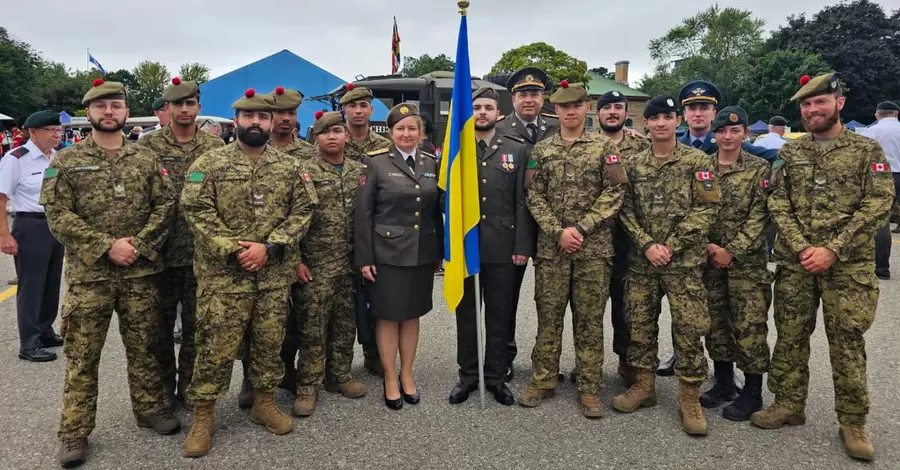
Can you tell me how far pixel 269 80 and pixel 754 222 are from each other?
19033mm

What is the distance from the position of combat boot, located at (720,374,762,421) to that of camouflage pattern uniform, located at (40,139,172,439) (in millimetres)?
3529

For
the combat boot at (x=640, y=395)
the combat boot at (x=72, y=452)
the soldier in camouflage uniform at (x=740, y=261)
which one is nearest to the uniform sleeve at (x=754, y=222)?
the soldier in camouflage uniform at (x=740, y=261)

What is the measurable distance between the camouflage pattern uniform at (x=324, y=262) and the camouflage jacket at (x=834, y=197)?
2662 millimetres

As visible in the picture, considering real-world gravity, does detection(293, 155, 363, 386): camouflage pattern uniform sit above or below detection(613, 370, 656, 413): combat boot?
above

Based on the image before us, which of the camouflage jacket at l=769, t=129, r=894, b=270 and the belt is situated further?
the belt

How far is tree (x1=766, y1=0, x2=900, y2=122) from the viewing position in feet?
121

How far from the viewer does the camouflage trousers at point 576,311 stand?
358cm

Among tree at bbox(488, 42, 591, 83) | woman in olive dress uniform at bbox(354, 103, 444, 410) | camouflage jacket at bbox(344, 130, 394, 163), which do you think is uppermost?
tree at bbox(488, 42, 591, 83)

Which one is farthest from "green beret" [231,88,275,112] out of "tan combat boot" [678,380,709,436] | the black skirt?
"tan combat boot" [678,380,709,436]

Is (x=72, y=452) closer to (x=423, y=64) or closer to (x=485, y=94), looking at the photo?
(x=485, y=94)

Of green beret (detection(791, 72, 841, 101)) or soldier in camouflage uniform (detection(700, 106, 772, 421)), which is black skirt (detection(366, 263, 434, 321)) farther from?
green beret (detection(791, 72, 841, 101))

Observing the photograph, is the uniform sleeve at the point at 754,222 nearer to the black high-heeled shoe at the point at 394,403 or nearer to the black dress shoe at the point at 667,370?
the black dress shoe at the point at 667,370

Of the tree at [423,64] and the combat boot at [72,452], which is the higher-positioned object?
the tree at [423,64]

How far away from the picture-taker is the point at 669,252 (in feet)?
11.1
